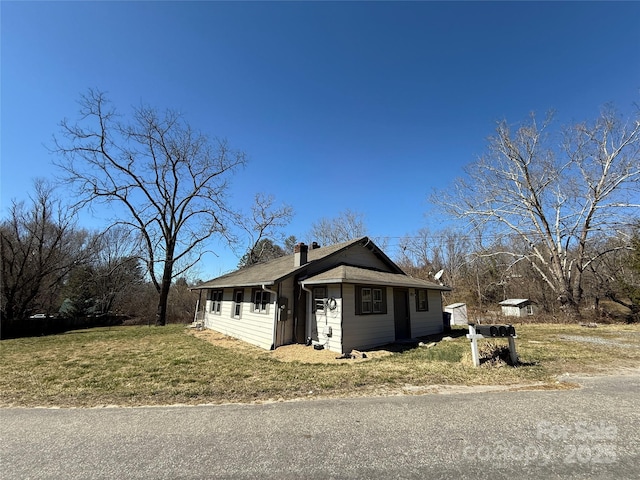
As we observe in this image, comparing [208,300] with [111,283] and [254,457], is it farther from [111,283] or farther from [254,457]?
[254,457]

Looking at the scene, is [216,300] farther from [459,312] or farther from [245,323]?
[459,312]

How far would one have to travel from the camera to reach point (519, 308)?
75.2ft

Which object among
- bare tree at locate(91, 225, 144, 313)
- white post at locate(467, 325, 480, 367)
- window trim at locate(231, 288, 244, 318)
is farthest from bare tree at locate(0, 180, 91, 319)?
white post at locate(467, 325, 480, 367)

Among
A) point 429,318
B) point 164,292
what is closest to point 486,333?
point 429,318

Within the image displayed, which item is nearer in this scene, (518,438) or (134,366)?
(518,438)

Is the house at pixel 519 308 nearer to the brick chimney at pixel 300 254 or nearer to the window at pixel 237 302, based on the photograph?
the brick chimney at pixel 300 254

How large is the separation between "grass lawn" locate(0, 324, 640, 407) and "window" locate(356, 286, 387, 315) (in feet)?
6.22

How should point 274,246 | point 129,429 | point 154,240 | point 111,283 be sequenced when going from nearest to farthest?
point 129,429 < point 154,240 < point 111,283 < point 274,246

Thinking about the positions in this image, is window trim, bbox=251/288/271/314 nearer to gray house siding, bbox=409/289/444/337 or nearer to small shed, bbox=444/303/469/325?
gray house siding, bbox=409/289/444/337

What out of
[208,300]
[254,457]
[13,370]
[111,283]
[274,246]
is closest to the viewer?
[254,457]

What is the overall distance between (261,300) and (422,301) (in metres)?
7.47

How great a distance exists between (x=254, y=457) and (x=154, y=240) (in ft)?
74.1

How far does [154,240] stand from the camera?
2219cm

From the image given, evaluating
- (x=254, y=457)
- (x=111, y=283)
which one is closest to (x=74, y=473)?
(x=254, y=457)
